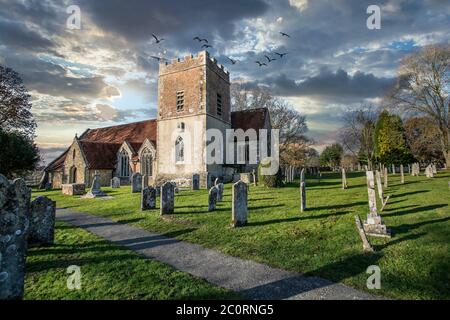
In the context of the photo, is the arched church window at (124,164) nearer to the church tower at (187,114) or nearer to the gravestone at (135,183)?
the church tower at (187,114)

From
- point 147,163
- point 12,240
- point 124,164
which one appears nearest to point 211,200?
point 12,240

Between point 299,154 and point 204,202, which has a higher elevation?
point 299,154

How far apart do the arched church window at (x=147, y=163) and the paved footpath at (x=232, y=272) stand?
21.7 meters

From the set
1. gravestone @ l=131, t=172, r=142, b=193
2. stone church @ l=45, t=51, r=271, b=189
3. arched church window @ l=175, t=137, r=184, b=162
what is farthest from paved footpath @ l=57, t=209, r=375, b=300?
arched church window @ l=175, t=137, r=184, b=162

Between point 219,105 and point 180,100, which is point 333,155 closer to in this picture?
point 219,105

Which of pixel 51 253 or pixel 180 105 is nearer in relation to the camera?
pixel 51 253

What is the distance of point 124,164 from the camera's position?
31.5m

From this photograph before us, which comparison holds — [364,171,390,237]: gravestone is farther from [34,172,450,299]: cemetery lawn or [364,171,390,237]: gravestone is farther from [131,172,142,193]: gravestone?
[131,172,142,193]: gravestone

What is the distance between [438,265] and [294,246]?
2901 mm

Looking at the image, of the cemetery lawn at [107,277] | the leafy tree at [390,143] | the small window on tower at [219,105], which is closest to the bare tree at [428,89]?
the leafy tree at [390,143]

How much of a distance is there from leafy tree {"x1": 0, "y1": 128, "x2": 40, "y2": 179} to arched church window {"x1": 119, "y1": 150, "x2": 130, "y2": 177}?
9.13 metres
